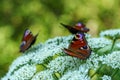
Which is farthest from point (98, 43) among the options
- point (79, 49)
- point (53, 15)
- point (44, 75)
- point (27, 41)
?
point (53, 15)

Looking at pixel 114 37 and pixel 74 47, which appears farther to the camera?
pixel 114 37

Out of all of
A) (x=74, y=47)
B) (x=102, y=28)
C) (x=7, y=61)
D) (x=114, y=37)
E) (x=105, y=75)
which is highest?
(x=102, y=28)

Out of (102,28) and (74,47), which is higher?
(102,28)

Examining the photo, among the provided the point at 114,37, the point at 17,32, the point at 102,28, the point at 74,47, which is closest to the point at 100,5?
the point at 102,28

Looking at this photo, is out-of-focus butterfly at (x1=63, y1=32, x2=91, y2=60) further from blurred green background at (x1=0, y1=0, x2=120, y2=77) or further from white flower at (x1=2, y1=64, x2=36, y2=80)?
blurred green background at (x1=0, y1=0, x2=120, y2=77)

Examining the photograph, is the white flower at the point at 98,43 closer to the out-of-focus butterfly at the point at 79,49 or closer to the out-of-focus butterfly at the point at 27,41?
the out-of-focus butterfly at the point at 79,49

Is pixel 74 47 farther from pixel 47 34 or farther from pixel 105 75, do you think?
pixel 47 34

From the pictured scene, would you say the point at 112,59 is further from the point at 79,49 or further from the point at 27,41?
the point at 27,41
